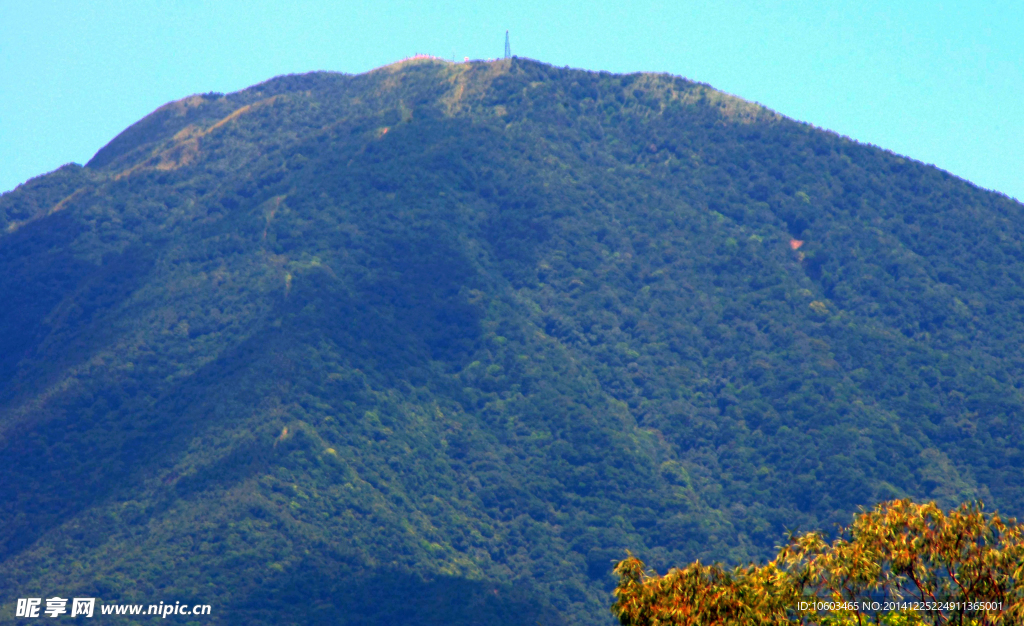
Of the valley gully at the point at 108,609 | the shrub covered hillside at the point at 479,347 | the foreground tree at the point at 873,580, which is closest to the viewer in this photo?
the foreground tree at the point at 873,580

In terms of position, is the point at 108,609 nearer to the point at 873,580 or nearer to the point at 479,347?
the point at 479,347

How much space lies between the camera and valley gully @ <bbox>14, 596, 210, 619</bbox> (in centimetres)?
9100

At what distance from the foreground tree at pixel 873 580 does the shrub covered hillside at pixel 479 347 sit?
69.2 metres

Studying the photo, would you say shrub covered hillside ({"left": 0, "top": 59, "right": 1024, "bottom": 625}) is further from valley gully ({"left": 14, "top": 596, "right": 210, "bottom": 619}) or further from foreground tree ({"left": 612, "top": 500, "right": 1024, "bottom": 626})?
foreground tree ({"left": 612, "top": 500, "right": 1024, "bottom": 626})

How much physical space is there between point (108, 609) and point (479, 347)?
57123mm

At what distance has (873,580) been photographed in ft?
92.5

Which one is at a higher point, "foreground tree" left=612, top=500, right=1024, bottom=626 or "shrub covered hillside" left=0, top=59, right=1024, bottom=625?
"shrub covered hillside" left=0, top=59, right=1024, bottom=625

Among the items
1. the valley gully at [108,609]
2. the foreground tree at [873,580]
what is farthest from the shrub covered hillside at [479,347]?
the foreground tree at [873,580]

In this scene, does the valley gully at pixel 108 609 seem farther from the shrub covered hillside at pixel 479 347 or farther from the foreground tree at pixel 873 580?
the foreground tree at pixel 873 580

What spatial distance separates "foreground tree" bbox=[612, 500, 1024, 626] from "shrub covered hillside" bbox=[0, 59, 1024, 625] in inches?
2725

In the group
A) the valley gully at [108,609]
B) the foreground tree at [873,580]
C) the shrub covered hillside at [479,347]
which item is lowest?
the foreground tree at [873,580]

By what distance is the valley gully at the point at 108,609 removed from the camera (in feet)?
299

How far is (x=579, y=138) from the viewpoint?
170 m

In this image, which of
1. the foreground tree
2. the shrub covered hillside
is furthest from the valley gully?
the foreground tree
